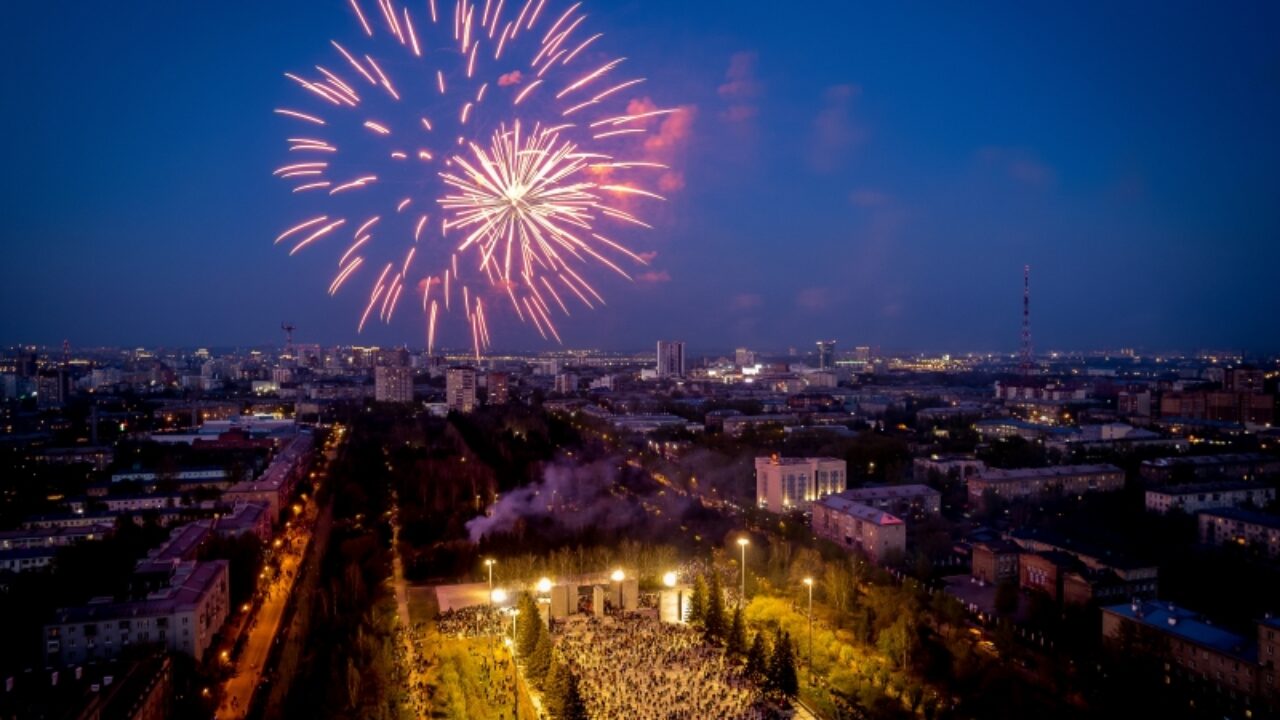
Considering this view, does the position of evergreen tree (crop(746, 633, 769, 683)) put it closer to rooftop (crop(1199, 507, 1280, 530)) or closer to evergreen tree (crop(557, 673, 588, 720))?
evergreen tree (crop(557, 673, 588, 720))

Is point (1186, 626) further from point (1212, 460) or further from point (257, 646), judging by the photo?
point (1212, 460)

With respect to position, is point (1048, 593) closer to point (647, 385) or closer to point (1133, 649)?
point (1133, 649)

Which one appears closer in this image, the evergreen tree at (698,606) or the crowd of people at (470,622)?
the crowd of people at (470,622)

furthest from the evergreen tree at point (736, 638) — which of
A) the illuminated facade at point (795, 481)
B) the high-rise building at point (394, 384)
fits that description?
the high-rise building at point (394, 384)

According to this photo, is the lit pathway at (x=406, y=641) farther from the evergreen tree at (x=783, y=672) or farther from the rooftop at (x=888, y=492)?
the rooftop at (x=888, y=492)

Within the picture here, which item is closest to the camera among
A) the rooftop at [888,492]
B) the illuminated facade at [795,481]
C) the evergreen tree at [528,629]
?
the evergreen tree at [528,629]

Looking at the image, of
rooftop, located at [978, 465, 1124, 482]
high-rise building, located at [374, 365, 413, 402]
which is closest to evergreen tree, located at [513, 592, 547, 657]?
rooftop, located at [978, 465, 1124, 482]

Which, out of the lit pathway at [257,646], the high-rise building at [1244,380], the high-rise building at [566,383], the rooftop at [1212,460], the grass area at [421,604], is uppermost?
the high-rise building at [1244,380]
